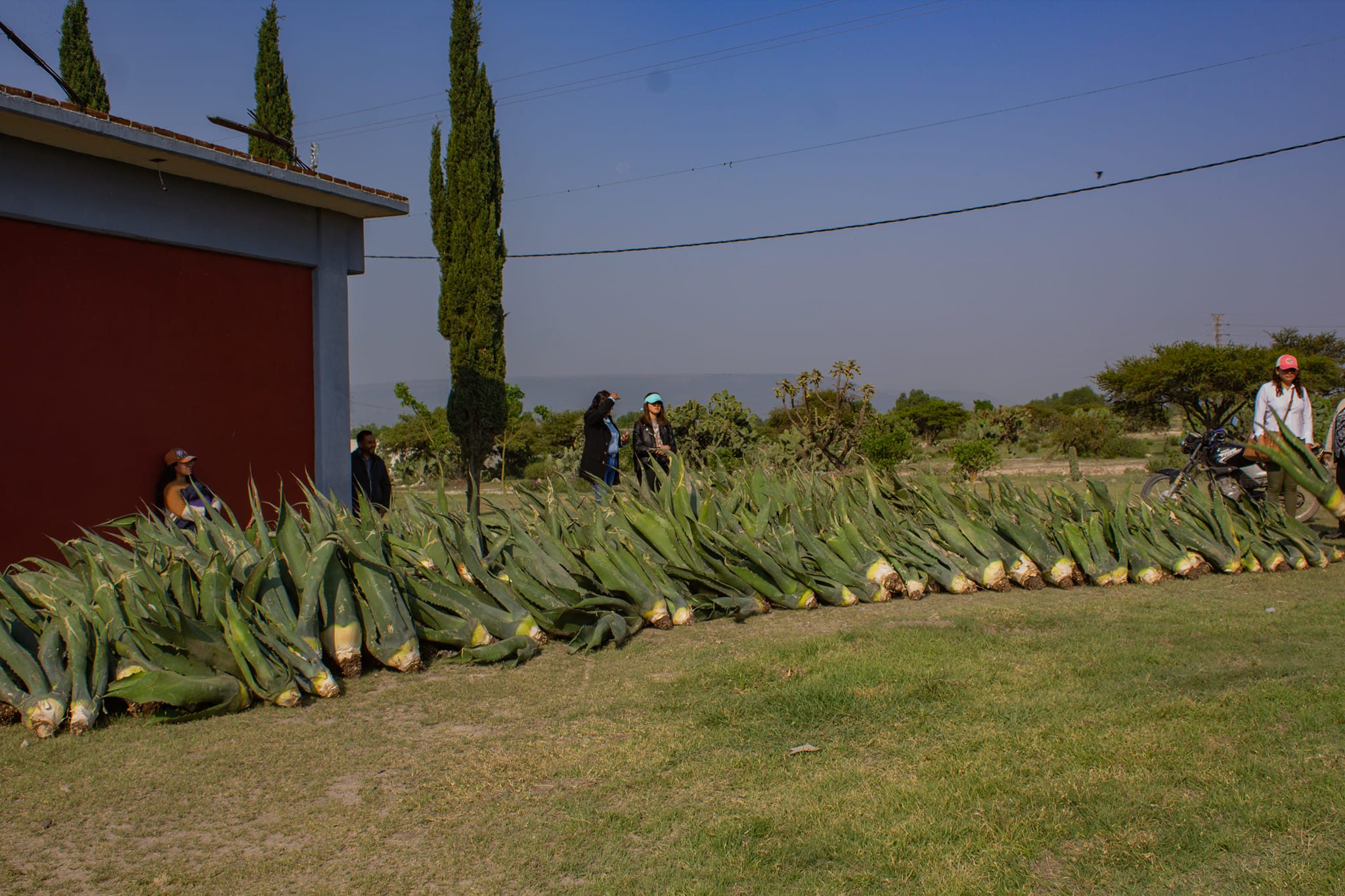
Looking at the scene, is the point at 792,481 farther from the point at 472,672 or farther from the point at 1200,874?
the point at 1200,874

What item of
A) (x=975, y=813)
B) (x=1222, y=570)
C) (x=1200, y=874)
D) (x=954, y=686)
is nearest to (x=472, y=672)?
(x=954, y=686)

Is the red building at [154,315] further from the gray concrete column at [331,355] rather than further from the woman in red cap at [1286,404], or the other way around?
the woman in red cap at [1286,404]

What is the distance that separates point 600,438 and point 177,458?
360 centimetres

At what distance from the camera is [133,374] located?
831cm

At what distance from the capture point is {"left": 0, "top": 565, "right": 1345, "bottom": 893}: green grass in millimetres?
2768

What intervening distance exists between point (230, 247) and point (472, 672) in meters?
5.88

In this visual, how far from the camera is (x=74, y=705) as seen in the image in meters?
3.98

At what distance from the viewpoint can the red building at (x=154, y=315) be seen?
7535 millimetres

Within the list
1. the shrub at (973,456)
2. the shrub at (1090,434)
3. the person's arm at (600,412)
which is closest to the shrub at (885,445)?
the shrub at (973,456)

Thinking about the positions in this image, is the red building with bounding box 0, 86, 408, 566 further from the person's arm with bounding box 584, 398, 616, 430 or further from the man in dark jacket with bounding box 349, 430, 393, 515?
the person's arm with bounding box 584, 398, 616, 430

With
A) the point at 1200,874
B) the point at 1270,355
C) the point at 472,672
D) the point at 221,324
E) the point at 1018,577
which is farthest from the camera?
the point at 1270,355

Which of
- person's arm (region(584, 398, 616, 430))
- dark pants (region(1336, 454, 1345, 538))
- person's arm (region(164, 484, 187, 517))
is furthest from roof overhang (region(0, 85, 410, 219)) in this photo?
dark pants (region(1336, 454, 1345, 538))

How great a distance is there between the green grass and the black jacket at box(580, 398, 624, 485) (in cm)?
461

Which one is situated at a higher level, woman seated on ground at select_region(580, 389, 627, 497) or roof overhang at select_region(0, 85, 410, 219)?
roof overhang at select_region(0, 85, 410, 219)
